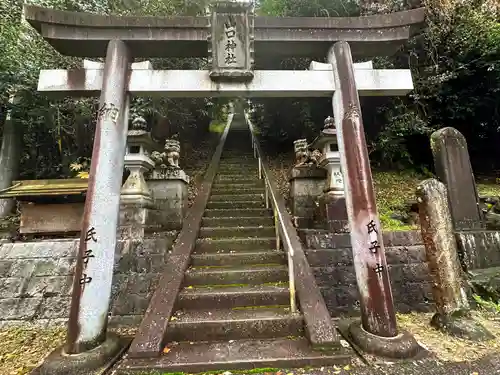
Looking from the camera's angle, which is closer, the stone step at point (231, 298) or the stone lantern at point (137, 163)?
the stone step at point (231, 298)

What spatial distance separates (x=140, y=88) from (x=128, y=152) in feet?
5.64

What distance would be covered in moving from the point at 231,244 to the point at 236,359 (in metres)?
2.32

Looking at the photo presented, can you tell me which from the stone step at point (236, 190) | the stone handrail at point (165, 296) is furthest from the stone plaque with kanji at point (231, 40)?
the stone step at point (236, 190)

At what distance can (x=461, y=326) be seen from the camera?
363 centimetres

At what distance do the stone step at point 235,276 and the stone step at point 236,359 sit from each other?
3.71 feet

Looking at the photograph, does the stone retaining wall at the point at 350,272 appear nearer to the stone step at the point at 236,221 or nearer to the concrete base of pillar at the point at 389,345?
the concrete base of pillar at the point at 389,345

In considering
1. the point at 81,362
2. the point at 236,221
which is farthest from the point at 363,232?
the point at 81,362

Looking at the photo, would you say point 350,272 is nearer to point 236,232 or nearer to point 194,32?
point 236,232

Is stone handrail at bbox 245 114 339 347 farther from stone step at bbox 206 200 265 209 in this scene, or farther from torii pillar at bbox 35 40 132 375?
torii pillar at bbox 35 40 132 375

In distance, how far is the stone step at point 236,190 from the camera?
7.65 metres

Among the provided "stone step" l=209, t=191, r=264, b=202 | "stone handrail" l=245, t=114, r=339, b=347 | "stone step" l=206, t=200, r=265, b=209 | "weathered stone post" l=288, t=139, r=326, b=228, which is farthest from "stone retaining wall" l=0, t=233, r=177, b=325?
"weathered stone post" l=288, t=139, r=326, b=228

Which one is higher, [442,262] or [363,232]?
[363,232]

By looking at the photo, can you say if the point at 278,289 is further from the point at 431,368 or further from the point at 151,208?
the point at 151,208

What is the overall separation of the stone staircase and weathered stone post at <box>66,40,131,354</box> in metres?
0.66
